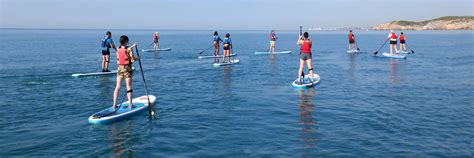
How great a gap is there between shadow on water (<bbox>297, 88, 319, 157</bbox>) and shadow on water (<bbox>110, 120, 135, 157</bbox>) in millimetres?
4215

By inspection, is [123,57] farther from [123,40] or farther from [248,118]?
[248,118]

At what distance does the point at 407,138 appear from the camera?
11.2m

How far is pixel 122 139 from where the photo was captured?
11.1 metres

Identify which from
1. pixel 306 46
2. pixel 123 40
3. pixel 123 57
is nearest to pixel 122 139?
pixel 123 57

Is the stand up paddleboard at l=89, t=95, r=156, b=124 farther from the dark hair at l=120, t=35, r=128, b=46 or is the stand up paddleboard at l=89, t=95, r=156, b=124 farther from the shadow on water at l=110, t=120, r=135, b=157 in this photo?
the dark hair at l=120, t=35, r=128, b=46

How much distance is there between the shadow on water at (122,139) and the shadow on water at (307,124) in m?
4.22

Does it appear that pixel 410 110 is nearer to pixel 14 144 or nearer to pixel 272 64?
pixel 14 144

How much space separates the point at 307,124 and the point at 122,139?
5.32 metres

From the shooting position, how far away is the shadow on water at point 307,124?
10.3 metres

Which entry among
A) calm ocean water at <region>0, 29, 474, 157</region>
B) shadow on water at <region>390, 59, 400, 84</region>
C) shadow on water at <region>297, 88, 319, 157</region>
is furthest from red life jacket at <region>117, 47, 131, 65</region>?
shadow on water at <region>390, 59, 400, 84</region>

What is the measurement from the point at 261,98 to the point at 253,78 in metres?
6.26

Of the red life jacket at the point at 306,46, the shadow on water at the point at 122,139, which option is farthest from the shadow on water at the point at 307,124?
the shadow on water at the point at 122,139

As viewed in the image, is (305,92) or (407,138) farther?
(305,92)

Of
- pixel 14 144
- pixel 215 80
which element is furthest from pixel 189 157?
pixel 215 80
